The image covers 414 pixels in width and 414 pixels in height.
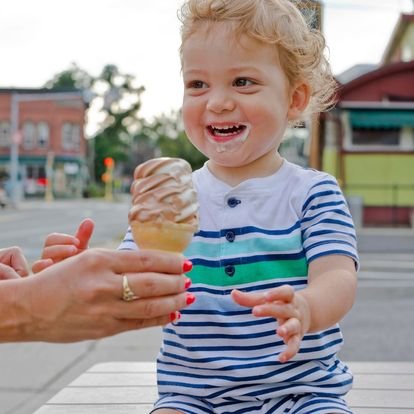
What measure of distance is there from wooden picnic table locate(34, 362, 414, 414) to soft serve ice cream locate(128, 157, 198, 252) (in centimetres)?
134

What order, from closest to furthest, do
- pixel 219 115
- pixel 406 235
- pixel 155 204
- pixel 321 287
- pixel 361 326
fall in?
pixel 155 204 < pixel 321 287 < pixel 219 115 < pixel 361 326 < pixel 406 235

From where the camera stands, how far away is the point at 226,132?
212 centimetres

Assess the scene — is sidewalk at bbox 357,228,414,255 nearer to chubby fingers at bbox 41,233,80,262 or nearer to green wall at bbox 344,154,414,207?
green wall at bbox 344,154,414,207

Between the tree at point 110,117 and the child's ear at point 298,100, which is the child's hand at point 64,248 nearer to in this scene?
the child's ear at point 298,100

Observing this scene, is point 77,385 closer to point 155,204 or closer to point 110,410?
point 110,410

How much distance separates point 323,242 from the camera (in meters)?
2.09

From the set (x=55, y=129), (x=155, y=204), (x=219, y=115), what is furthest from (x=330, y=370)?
(x=55, y=129)

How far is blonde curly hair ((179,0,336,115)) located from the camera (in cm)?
208

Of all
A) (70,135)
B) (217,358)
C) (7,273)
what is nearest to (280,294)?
(217,358)

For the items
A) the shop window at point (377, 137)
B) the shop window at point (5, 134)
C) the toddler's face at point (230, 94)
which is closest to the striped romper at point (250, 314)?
the toddler's face at point (230, 94)

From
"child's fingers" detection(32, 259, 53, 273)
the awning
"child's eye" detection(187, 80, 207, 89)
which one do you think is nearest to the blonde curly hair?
"child's eye" detection(187, 80, 207, 89)

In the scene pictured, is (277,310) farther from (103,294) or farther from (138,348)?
(138,348)

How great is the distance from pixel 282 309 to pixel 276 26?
32.4 inches

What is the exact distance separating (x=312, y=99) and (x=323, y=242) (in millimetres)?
487
